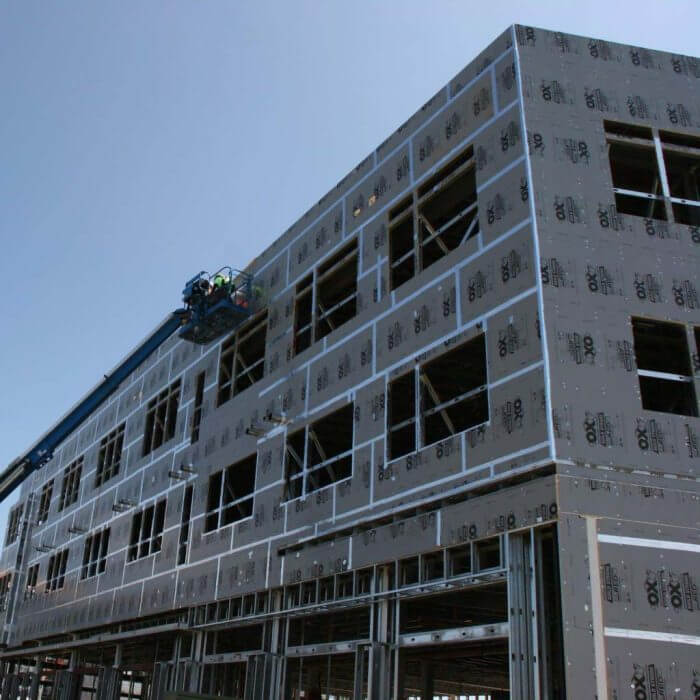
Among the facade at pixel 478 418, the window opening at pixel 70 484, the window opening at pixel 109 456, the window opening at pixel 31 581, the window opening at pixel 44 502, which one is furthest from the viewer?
the window opening at pixel 44 502

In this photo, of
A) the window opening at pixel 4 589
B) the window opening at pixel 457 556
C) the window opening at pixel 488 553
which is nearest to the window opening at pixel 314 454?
the window opening at pixel 457 556

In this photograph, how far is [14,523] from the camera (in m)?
49.4

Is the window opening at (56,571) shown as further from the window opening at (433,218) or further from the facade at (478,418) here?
the window opening at (433,218)

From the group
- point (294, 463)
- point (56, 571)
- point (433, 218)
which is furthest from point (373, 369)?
point (56, 571)

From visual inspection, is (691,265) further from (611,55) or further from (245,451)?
(245,451)

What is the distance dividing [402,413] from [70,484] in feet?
88.5

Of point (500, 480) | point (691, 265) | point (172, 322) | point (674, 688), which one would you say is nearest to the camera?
point (674, 688)

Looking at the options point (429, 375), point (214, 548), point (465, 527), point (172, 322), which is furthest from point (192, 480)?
point (465, 527)

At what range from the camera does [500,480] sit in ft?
45.9

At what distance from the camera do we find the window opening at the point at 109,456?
35000 mm

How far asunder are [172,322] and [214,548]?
10.9m

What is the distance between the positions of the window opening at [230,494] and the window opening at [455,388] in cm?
603

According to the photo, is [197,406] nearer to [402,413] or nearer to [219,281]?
[219,281]

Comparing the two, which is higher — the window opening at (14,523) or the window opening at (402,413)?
the window opening at (14,523)
